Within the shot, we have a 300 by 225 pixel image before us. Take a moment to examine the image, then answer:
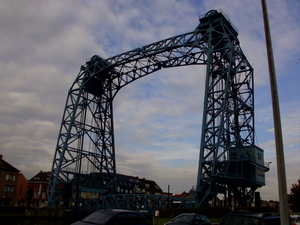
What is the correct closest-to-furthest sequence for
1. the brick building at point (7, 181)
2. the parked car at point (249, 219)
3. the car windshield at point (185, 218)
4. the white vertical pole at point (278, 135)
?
1. the white vertical pole at point (278, 135)
2. the parked car at point (249, 219)
3. the car windshield at point (185, 218)
4. the brick building at point (7, 181)

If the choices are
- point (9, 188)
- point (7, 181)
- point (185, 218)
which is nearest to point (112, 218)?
point (185, 218)

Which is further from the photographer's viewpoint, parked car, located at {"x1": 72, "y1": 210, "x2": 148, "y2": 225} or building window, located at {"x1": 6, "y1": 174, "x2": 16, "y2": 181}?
building window, located at {"x1": 6, "y1": 174, "x2": 16, "y2": 181}

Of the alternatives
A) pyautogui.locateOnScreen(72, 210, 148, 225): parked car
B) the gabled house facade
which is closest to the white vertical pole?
pyautogui.locateOnScreen(72, 210, 148, 225): parked car

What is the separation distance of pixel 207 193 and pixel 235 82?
54.2 feet

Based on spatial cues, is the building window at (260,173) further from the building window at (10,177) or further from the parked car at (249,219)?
the building window at (10,177)

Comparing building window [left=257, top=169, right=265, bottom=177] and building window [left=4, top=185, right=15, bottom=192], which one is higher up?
building window [left=257, top=169, right=265, bottom=177]

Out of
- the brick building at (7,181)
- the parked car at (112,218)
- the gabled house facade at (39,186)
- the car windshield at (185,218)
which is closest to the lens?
the parked car at (112,218)

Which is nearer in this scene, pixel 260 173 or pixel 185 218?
pixel 185 218

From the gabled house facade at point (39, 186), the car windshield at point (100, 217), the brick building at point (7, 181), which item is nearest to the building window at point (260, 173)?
the car windshield at point (100, 217)

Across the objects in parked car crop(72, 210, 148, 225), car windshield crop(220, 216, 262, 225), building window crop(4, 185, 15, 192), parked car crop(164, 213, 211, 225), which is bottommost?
parked car crop(164, 213, 211, 225)

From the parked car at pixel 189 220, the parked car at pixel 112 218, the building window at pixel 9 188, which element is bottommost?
the parked car at pixel 189 220

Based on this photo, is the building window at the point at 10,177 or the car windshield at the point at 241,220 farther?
the building window at the point at 10,177

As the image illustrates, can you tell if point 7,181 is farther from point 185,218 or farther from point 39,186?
point 185,218

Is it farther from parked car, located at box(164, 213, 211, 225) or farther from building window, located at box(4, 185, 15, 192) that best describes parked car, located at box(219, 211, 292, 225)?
building window, located at box(4, 185, 15, 192)
